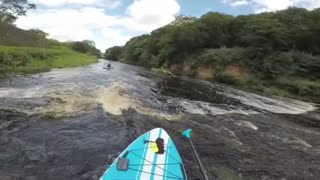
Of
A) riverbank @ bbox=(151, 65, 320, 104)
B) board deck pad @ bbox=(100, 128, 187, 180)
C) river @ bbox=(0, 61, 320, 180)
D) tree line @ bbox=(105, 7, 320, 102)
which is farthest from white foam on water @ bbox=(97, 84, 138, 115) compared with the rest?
tree line @ bbox=(105, 7, 320, 102)

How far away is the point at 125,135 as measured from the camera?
32.6ft

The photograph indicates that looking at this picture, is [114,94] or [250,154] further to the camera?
[114,94]

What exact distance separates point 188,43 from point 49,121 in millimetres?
43843

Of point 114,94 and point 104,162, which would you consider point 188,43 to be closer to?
point 114,94

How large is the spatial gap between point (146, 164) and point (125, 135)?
11.7 feet

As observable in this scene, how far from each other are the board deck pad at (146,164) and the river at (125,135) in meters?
0.83

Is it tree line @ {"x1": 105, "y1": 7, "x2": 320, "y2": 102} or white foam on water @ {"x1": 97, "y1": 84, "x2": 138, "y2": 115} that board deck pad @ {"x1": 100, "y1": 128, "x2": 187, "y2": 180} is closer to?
white foam on water @ {"x1": 97, "y1": 84, "x2": 138, "y2": 115}

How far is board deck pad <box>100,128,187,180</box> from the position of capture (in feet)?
19.8

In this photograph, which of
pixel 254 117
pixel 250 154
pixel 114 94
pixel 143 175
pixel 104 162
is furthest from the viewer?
pixel 114 94

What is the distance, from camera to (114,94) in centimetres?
1672

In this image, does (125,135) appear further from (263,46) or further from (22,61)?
(263,46)

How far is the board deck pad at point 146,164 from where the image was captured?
6.05 m

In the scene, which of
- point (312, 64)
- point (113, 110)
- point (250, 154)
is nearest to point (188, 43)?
point (312, 64)

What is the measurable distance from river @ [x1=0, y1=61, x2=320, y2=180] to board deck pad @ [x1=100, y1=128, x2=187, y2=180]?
2.73 feet
